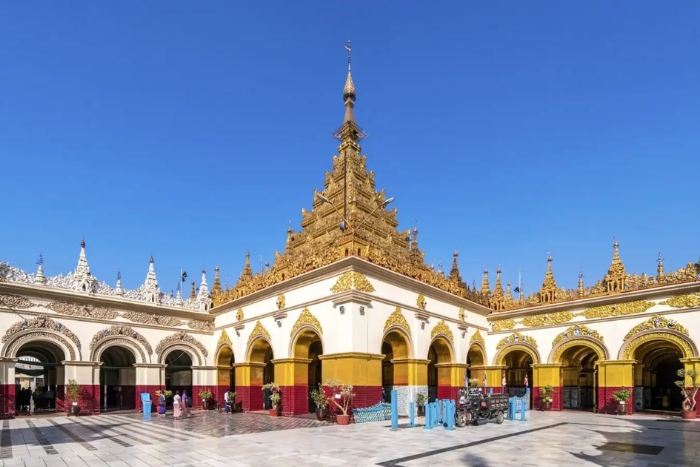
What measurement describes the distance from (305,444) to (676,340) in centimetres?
1576

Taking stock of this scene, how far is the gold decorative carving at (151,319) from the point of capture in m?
23.1

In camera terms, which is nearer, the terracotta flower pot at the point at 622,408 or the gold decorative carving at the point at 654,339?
the gold decorative carving at the point at 654,339

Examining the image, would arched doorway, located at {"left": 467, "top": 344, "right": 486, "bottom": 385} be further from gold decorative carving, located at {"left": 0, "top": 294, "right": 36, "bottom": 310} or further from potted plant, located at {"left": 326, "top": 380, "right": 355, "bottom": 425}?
gold decorative carving, located at {"left": 0, "top": 294, "right": 36, "bottom": 310}

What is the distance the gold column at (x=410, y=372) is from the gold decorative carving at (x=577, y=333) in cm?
728

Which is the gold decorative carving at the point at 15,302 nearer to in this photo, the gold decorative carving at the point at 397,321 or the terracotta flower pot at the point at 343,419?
the terracotta flower pot at the point at 343,419

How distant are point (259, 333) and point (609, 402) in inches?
609

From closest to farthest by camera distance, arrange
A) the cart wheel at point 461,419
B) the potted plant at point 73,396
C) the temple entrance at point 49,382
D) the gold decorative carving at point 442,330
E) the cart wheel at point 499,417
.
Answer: the cart wheel at point 461,419
the cart wheel at point 499,417
the potted plant at point 73,396
the gold decorative carving at point 442,330
the temple entrance at point 49,382

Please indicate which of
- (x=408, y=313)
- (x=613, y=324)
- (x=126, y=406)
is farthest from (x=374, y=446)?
(x=126, y=406)

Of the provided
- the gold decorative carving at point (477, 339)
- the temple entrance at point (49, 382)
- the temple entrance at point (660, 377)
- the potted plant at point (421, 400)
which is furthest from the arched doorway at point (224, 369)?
the temple entrance at point (660, 377)

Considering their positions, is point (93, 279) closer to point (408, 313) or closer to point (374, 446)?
point (408, 313)

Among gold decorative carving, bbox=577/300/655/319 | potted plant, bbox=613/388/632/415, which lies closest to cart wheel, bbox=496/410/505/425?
potted plant, bbox=613/388/632/415

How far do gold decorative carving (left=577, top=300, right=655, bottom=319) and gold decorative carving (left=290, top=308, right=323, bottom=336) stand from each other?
1228 cm

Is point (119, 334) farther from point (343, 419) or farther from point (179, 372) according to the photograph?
point (343, 419)

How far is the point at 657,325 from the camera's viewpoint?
64.0ft
